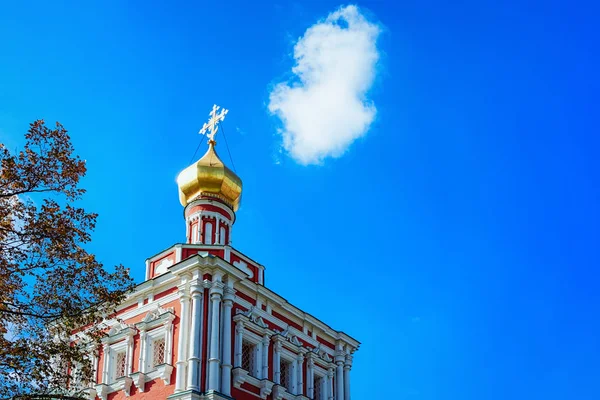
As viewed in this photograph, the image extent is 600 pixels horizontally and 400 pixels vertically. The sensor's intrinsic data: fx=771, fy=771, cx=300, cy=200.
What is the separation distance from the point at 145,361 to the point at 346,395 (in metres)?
6.03

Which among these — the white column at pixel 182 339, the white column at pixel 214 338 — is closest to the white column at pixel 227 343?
the white column at pixel 214 338

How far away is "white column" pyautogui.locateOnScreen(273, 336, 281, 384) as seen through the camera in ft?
60.7

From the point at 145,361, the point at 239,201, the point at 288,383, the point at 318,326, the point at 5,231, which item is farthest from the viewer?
the point at 239,201

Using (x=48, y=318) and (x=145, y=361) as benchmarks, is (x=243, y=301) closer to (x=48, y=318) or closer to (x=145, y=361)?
(x=145, y=361)

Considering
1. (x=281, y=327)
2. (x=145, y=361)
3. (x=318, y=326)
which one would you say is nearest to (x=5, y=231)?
(x=145, y=361)

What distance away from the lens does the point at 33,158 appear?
1041 cm

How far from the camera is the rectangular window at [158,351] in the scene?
57.6 feet

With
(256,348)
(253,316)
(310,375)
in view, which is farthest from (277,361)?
(310,375)

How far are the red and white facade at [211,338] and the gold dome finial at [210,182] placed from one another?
78 centimetres

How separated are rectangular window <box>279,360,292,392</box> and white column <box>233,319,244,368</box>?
1.92m

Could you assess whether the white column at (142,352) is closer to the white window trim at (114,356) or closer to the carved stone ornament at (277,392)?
the white window trim at (114,356)

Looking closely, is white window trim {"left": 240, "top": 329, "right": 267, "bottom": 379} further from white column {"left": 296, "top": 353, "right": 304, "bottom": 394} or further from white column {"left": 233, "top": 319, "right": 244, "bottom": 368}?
white column {"left": 296, "top": 353, "right": 304, "bottom": 394}

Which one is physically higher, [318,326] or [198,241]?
[198,241]

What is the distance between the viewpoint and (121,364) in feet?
60.7
